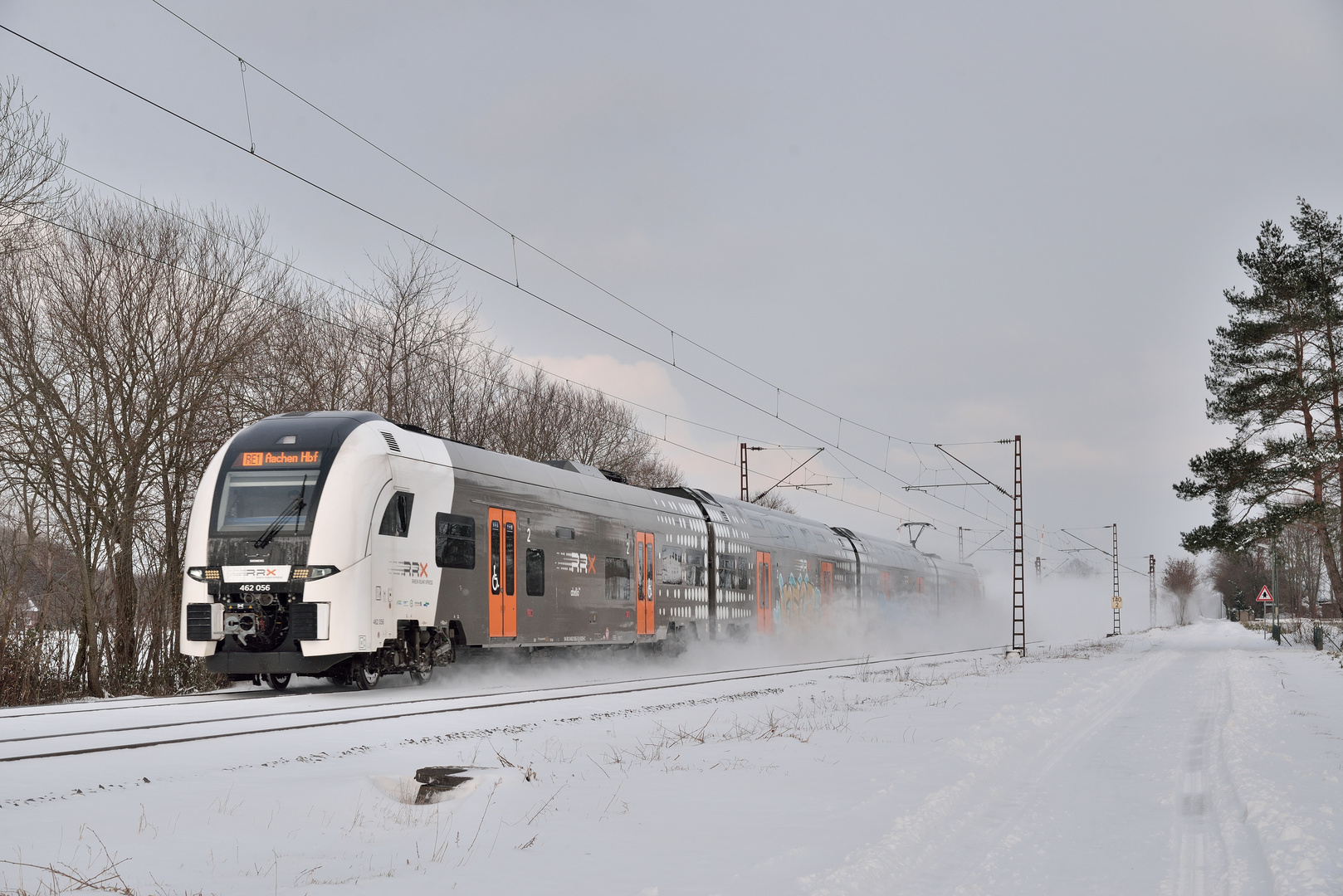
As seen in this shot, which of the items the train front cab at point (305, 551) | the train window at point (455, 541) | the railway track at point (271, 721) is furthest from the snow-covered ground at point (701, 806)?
the train window at point (455, 541)

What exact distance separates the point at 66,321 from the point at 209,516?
682 cm

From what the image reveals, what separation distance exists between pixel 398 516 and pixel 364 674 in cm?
240

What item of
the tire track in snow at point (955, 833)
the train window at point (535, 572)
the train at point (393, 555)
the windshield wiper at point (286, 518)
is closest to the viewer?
the tire track in snow at point (955, 833)

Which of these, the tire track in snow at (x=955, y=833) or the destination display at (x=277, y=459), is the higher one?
the destination display at (x=277, y=459)

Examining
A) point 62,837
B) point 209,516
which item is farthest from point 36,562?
point 62,837

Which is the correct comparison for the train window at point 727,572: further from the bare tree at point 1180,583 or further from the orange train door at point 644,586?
the bare tree at point 1180,583

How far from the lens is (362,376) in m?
30.1

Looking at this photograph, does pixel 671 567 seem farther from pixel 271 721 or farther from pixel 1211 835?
pixel 1211 835

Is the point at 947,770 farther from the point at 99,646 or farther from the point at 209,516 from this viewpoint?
the point at 99,646

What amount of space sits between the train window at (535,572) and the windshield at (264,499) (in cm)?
453

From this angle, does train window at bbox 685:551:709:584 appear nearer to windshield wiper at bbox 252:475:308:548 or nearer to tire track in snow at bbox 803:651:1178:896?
windshield wiper at bbox 252:475:308:548

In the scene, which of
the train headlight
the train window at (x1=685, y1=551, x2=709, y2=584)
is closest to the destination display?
the train headlight

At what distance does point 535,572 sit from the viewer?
61.5 feet

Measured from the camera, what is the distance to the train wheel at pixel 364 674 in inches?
625
